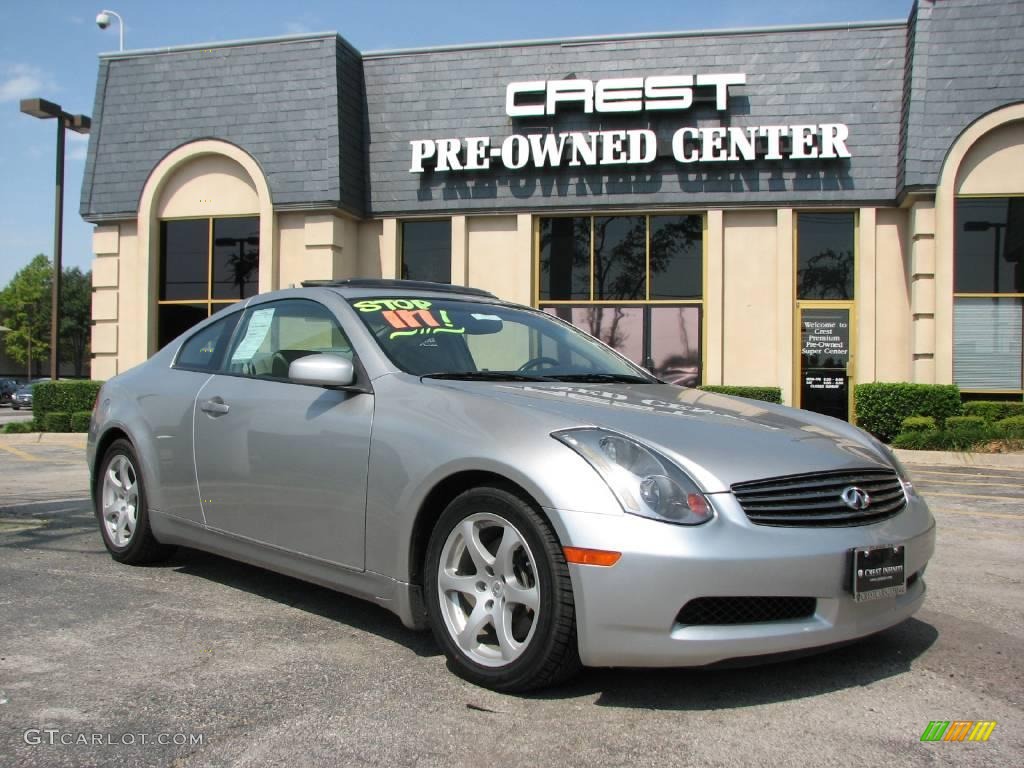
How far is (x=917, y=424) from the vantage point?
13.3 m

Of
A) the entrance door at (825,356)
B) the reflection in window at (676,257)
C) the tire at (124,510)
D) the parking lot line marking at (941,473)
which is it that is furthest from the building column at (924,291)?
A: the tire at (124,510)

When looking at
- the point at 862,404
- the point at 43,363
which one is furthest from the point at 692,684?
the point at 43,363

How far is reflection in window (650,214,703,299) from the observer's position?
15789mm

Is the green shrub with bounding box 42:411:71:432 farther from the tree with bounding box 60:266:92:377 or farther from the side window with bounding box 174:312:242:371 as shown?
the tree with bounding box 60:266:92:377

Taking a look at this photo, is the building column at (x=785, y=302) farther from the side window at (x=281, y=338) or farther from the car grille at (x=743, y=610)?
the car grille at (x=743, y=610)

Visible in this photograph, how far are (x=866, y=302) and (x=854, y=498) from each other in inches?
517

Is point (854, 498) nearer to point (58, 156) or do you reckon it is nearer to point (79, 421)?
point (79, 421)

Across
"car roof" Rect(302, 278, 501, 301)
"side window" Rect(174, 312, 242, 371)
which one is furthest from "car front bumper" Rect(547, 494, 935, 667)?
"side window" Rect(174, 312, 242, 371)

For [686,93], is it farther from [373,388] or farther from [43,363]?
[43,363]

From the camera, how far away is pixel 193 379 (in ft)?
15.2

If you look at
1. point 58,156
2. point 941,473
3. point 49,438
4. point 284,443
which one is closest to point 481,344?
point 284,443

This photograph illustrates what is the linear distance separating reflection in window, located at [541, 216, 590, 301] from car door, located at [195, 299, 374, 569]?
1188 centimetres

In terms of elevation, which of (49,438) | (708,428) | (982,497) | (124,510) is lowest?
(982,497)

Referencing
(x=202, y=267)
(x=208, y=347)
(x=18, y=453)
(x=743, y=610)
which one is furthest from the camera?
(x=202, y=267)
